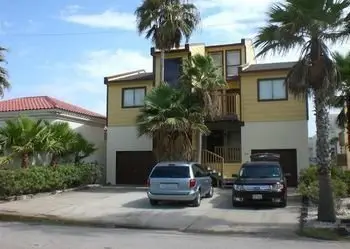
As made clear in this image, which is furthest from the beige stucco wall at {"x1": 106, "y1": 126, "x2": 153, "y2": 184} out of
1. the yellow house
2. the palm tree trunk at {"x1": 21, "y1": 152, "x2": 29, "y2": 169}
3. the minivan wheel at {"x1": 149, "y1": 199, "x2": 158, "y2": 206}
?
the minivan wheel at {"x1": 149, "y1": 199, "x2": 158, "y2": 206}

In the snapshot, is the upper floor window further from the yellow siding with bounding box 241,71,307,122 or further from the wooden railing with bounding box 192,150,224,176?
the wooden railing with bounding box 192,150,224,176

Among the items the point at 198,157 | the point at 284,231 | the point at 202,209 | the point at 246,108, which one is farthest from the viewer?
the point at 246,108

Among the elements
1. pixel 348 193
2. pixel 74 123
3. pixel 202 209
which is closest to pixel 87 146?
pixel 74 123

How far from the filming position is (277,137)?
93.5 ft

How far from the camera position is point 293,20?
15914 mm

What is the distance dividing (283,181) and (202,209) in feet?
10.7

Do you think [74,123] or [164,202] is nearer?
[164,202]

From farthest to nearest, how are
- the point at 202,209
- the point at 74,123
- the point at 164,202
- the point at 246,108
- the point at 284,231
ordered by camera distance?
the point at 74,123 < the point at 246,108 < the point at 164,202 < the point at 202,209 < the point at 284,231

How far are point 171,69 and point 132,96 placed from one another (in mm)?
2889

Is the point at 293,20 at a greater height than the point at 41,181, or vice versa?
the point at 293,20

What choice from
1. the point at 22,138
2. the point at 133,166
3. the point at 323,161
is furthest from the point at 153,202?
the point at 133,166

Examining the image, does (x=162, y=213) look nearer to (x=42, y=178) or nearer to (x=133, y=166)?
(x=42, y=178)

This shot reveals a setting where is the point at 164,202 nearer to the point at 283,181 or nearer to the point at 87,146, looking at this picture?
the point at 283,181

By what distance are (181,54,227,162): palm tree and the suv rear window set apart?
6199mm
